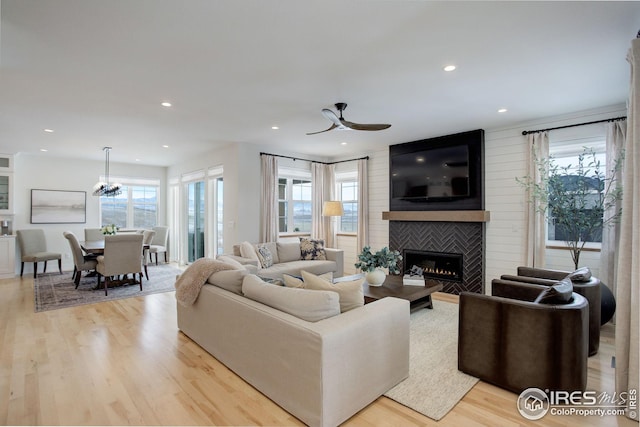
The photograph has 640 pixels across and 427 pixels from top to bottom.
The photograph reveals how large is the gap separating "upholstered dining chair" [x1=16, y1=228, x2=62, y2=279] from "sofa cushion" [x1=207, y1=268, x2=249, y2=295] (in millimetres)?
5738

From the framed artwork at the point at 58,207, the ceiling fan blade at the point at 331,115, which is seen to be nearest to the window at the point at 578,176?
the ceiling fan blade at the point at 331,115

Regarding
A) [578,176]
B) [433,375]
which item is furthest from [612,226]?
[433,375]

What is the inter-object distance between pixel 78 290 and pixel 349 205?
5.38m

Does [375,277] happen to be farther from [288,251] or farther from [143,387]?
[143,387]

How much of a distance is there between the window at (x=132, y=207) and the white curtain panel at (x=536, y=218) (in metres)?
8.65

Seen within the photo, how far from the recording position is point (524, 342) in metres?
2.34

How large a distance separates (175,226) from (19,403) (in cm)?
653

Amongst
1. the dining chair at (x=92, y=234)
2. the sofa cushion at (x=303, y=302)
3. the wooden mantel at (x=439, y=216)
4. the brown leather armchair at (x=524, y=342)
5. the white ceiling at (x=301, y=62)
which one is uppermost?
the white ceiling at (x=301, y=62)

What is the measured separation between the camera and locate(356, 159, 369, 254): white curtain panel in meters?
6.62

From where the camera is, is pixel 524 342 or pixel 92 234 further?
pixel 92 234

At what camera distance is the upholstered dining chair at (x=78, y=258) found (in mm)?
5430

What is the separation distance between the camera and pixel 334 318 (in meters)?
2.15

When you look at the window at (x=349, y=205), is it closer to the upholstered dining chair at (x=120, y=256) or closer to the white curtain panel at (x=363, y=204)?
the white curtain panel at (x=363, y=204)

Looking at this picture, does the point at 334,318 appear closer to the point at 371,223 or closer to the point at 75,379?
the point at 75,379
